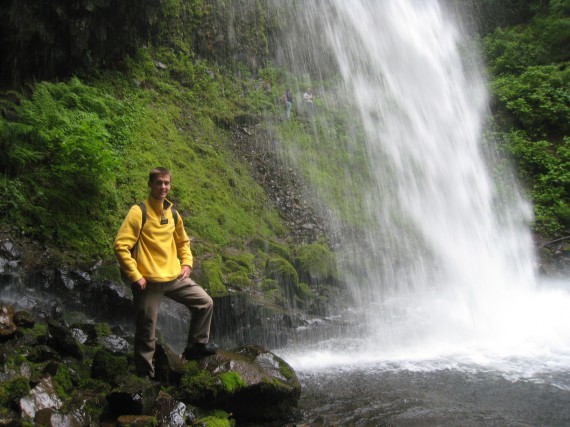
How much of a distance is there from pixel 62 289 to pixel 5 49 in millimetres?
5261

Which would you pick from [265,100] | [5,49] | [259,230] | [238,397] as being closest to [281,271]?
[259,230]

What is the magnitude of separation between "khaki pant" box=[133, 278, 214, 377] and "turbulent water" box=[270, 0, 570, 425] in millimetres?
1796

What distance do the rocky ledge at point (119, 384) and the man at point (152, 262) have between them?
1.19ft

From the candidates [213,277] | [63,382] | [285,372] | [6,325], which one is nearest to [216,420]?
[285,372]

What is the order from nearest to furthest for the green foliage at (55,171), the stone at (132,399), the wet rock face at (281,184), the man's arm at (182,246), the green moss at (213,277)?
the stone at (132,399)
the man's arm at (182,246)
the green foliage at (55,171)
the green moss at (213,277)
the wet rock face at (281,184)

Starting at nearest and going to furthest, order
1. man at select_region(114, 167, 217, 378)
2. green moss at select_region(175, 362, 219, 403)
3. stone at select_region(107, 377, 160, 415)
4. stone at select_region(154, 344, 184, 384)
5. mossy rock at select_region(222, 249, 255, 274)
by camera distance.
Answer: stone at select_region(107, 377, 160, 415) < man at select_region(114, 167, 217, 378) < green moss at select_region(175, 362, 219, 403) < stone at select_region(154, 344, 184, 384) < mossy rock at select_region(222, 249, 255, 274)

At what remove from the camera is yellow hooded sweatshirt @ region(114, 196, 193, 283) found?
4.08 meters

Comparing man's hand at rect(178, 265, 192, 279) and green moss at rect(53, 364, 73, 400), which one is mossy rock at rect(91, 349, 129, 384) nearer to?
green moss at rect(53, 364, 73, 400)

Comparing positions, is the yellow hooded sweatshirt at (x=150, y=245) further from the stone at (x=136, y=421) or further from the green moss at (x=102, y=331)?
the green moss at (x=102, y=331)

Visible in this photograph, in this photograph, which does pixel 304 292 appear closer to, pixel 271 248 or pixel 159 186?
pixel 271 248

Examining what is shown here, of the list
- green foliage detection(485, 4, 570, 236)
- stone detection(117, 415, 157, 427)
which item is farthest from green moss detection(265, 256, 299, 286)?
green foliage detection(485, 4, 570, 236)

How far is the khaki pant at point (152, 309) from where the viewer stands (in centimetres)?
430

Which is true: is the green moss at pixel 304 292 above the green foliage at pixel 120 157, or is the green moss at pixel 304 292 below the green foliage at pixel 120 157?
below

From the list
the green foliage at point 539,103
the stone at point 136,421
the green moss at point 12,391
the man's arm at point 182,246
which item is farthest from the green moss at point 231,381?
the green foliage at point 539,103
